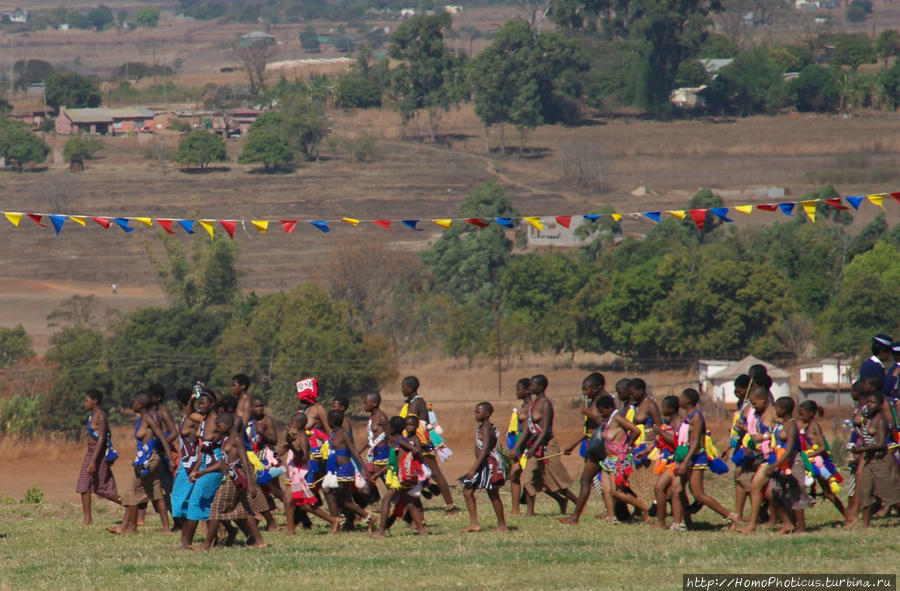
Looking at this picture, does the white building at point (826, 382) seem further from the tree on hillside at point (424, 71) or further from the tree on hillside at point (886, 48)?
the tree on hillside at point (886, 48)

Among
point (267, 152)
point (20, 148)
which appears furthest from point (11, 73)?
point (267, 152)

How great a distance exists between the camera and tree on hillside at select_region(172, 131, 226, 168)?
282 ft

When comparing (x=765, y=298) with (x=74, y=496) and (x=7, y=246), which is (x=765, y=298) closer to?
(x=74, y=496)

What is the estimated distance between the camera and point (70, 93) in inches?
4126

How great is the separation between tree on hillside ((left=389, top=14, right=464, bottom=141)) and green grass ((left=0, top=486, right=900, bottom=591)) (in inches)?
3386

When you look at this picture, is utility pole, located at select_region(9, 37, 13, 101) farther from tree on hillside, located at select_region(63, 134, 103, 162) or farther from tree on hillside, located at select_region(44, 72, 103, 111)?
tree on hillside, located at select_region(63, 134, 103, 162)

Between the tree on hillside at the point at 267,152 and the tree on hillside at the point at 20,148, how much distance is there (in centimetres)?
1211

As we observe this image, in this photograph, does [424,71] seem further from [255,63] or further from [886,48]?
[886,48]

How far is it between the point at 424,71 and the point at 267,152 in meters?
21.4

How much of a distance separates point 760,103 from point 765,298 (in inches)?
2457

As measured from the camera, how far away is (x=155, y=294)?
205ft

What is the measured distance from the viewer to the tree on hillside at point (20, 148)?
85.2m

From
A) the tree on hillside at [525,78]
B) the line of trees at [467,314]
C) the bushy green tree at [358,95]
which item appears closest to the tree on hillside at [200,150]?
the bushy green tree at [358,95]

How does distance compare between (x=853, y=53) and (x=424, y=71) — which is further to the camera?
(x=853, y=53)
